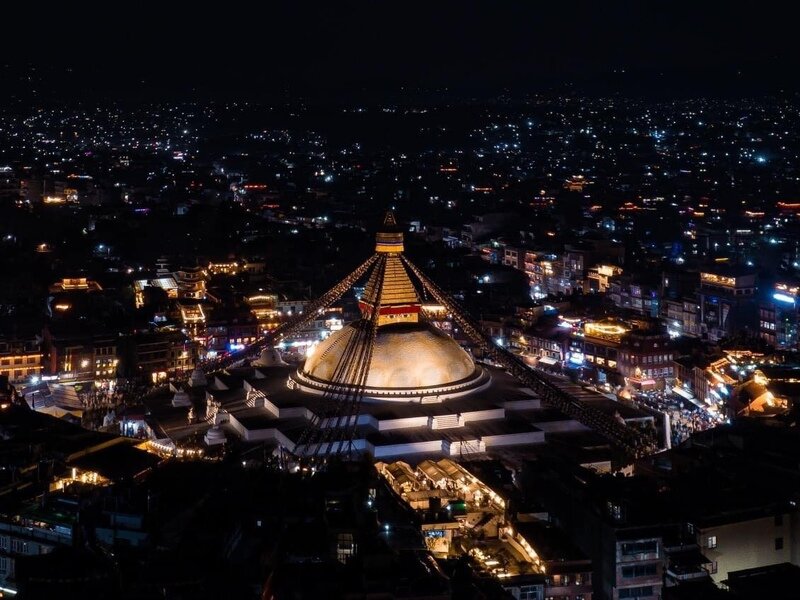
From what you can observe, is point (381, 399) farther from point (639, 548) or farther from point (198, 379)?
point (639, 548)

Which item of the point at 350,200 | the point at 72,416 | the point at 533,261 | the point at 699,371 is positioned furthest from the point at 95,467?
the point at 350,200

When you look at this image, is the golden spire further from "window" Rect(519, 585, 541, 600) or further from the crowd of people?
"window" Rect(519, 585, 541, 600)

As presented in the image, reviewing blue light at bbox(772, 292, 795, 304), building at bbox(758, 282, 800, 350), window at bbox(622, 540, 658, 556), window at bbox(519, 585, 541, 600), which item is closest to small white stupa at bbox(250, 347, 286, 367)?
window at bbox(622, 540, 658, 556)

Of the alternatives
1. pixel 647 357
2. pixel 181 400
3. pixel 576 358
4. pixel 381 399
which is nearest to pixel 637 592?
pixel 381 399

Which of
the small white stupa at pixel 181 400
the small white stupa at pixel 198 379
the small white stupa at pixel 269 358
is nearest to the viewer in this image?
the small white stupa at pixel 181 400

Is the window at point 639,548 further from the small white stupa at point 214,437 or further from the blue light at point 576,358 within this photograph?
the blue light at point 576,358

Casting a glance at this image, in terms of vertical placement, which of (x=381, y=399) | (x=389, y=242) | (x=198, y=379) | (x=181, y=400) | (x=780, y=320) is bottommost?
(x=181, y=400)

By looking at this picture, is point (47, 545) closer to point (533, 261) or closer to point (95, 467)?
point (95, 467)

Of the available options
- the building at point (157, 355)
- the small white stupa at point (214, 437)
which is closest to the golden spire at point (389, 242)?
the small white stupa at point (214, 437)

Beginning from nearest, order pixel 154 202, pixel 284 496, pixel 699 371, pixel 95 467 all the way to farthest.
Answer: pixel 284 496
pixel 95 467
pixel 699 371
pixel 154 202

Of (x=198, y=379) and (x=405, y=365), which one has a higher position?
(x=405, y=365)

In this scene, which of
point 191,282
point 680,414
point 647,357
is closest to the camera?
point 680,414
